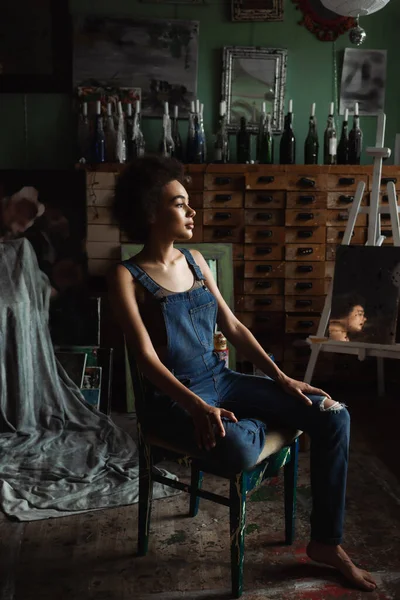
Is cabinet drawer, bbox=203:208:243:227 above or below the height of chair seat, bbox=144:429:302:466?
above

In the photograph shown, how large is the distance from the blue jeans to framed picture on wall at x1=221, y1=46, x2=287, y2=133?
9.63 ft

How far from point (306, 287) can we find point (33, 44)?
2455mm

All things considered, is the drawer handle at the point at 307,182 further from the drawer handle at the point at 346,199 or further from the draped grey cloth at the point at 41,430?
the draped grey cloth at the point at 41,430

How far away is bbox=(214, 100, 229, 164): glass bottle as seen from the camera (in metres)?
4.36

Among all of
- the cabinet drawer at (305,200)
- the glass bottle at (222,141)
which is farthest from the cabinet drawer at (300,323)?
the glass bottle at (222,141)

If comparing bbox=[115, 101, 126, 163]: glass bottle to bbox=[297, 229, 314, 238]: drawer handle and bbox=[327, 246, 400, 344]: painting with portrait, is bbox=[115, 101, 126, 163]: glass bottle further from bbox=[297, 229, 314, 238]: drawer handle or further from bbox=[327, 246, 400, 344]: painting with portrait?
bbox=[327, 246, 400, 344]: painting with portrait

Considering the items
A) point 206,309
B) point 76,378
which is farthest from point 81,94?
point 206,309

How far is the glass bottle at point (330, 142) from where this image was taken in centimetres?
432

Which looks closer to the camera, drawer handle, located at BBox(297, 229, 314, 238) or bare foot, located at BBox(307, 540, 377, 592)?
bare foot, located at BBox(307, 540, 377, 592)

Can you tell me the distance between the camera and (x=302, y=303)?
13.6 ft

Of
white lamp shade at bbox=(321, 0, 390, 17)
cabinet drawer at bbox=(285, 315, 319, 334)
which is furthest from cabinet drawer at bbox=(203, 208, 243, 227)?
white lamp shade at bbox=(321, 0, 390, 17)

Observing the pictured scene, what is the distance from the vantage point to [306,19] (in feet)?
14.7

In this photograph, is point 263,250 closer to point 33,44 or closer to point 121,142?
point 121,142

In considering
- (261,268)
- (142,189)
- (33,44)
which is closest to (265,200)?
(261,268)
